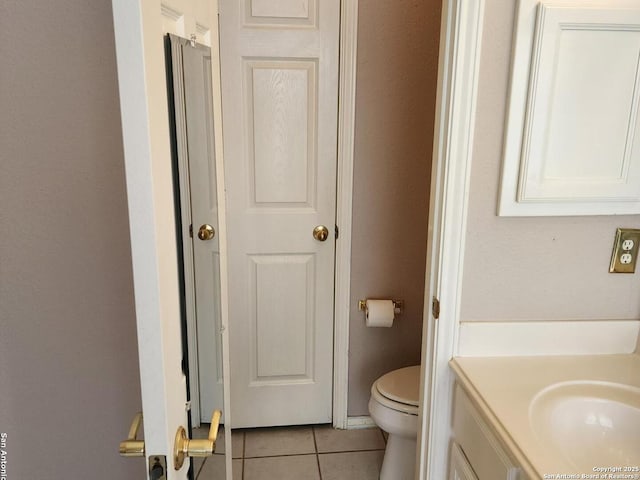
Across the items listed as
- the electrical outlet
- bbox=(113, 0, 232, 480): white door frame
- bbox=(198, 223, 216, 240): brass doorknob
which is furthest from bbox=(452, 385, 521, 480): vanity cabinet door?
bbox=(198, 223, 216, 240): brass doorknob

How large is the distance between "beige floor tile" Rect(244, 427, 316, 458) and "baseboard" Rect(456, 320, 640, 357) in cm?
130

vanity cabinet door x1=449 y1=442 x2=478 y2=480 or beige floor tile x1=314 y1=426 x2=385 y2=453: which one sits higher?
vanity cabinet door x1=449 y1=442 x2=478 y2=480

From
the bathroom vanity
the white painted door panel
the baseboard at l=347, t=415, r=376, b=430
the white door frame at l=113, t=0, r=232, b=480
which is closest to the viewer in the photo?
the white door frame at l=113, t=0, r=232, b=480

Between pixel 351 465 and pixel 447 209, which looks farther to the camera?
pixel 351 465

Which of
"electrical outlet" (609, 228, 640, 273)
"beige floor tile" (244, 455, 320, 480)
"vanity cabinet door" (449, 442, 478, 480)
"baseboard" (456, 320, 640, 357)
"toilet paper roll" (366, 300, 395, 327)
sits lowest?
"beige floor tile" (244, 455, 320, 480)

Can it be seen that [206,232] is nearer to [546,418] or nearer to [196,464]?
[196,464]

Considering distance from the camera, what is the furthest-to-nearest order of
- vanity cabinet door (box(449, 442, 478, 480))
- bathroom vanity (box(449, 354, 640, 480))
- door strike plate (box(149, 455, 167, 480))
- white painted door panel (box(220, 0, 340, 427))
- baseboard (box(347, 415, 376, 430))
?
baseboard (box(347, 415, 376, 430))
white painted door panel (box(220, 0, 340, 427))
vanity cabinet door (box(449, 442, 478, 480))
bathroom vanity (box(449, 354, 640, 480))
door strike plate (box(149, 455, 167, 480))

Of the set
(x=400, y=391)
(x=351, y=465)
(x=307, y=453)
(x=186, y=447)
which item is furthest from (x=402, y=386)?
(x=186, y=447)

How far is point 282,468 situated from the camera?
7.36 feet

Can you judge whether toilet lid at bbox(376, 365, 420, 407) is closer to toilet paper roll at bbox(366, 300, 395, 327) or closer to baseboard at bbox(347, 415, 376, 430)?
toilet paper roll at bbox(366, 300, 395, 327)

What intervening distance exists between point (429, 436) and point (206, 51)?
1.21 m

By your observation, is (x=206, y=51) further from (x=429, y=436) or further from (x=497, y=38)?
(x=429, y=436)

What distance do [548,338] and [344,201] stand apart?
1100mm

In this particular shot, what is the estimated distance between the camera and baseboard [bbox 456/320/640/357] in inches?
54.2
